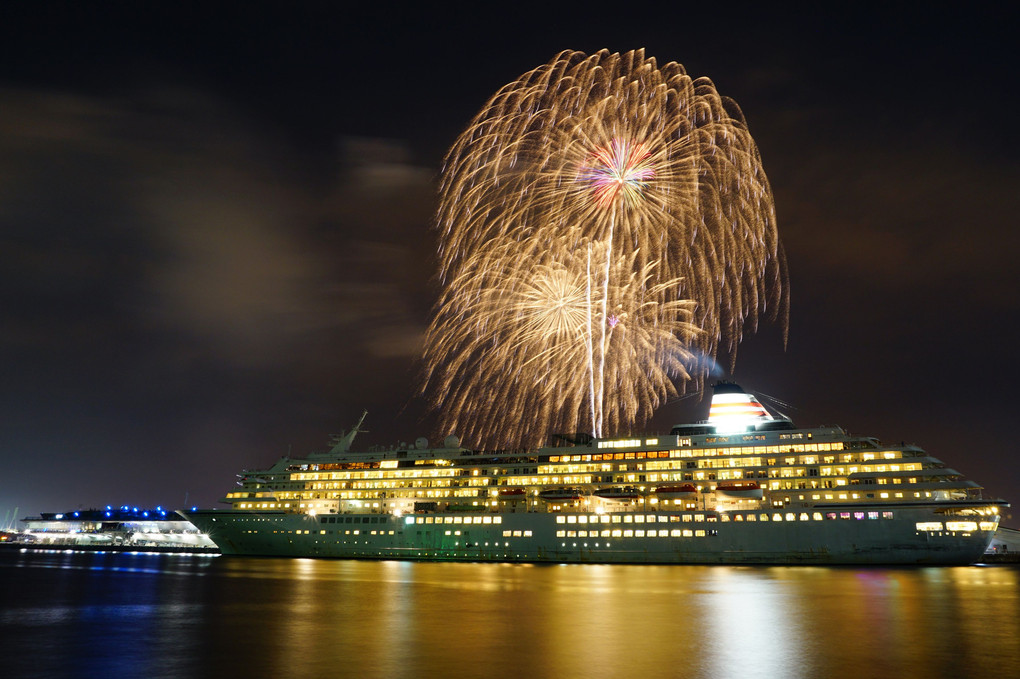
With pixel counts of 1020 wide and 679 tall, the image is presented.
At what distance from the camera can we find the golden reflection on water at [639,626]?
2017 centimetres

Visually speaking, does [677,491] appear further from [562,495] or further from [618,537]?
[562,495]

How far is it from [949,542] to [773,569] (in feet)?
47.3

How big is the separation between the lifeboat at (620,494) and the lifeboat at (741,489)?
7.84 m

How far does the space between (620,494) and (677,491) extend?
5.56 metres

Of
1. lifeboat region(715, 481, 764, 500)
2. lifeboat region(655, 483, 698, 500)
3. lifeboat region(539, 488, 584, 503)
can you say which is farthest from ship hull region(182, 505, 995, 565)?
lifeboat region(655, 483, 698, 500)

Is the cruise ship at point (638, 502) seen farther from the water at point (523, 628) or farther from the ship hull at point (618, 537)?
the water at point (523, 628)

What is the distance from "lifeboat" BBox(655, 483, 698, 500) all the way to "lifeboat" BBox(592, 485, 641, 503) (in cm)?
229

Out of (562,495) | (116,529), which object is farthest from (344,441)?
(116,529)

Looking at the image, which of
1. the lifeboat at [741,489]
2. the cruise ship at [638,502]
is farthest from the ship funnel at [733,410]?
the lifeboat at [741,489]

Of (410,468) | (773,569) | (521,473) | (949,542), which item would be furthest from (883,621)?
(410,468)

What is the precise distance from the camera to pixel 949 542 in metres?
56.2

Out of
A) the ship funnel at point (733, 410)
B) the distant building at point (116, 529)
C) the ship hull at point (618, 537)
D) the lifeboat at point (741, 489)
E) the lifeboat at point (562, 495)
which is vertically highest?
the ship funnel at point (733, 410)

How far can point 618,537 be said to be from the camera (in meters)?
64.9

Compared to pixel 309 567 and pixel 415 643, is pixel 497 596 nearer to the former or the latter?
pixel 415 643
